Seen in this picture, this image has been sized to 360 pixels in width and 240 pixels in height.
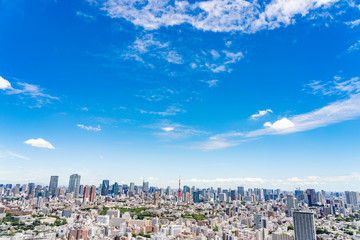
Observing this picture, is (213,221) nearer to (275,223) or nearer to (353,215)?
(275,223)

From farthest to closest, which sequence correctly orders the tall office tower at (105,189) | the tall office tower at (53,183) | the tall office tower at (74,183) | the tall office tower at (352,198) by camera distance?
1. the tall office tower at (105,189)
2. the tall office tower at (74,183)
3. the tall office tower at (53,183)
4. the tall office tower at (352,198)

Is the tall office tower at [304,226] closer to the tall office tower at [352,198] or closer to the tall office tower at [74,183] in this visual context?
the tall office tower at [352,198]

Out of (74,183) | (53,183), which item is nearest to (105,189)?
(74,183)

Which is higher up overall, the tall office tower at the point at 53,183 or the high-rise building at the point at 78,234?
the tall office tower at the point at 53,183

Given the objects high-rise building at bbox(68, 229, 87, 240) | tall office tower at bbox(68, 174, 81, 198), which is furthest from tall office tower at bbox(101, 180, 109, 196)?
high-rise building at bbox(68, 229, 87, 240)

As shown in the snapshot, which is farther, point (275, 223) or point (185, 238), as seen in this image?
point (275, 223)

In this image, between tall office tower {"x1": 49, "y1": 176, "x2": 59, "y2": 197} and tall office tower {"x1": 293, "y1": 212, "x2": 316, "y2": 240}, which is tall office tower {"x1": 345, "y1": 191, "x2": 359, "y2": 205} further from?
tall office tower {"x1": 49, "y1": 176, "x2": 59, "y2": 197}

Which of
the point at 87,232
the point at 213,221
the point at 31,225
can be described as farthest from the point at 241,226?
the point at 31,225

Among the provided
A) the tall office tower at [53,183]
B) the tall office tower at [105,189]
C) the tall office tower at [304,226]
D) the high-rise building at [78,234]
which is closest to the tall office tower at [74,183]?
→ the tall office tower at [53,183]

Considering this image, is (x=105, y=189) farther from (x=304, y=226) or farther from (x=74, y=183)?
(x=304, y=226)
